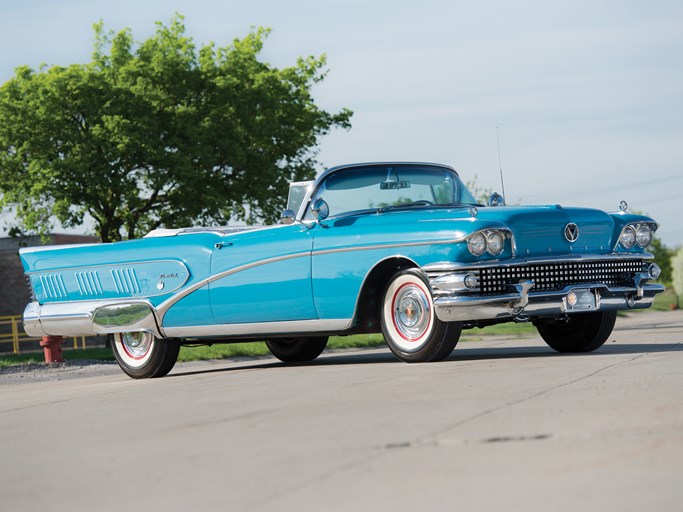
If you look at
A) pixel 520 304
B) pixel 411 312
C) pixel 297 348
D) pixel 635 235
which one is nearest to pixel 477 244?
pixel 520 304

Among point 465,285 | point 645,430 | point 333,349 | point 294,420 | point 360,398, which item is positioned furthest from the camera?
point 333,349

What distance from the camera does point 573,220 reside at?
9.40 metres

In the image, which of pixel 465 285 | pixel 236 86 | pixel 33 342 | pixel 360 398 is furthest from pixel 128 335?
pixel 33 342

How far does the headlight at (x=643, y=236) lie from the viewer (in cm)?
1002

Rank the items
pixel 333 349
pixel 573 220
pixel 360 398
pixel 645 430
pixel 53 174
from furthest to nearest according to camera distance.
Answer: pixel 53 174 → pixel 333 349 → pixel 573 220 → pixel 360 398 → pixel 645 430

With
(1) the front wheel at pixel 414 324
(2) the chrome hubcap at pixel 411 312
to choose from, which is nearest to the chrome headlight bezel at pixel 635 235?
(1) the front wheel at pixel 414 324

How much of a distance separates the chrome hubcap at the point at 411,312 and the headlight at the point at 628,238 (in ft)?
6.60

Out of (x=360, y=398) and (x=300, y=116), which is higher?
(x=300, y=116)

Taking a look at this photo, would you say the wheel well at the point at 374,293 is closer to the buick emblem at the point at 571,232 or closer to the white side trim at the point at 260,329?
the white side trim at the point at 260,329

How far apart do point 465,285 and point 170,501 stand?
4908mm

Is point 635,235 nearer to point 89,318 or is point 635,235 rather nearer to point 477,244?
point 477,244

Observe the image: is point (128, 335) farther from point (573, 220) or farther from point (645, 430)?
point (645, 430)

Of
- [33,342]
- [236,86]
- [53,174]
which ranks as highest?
[236,86]

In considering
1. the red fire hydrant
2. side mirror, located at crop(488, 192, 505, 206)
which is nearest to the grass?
the red fire hydrant
